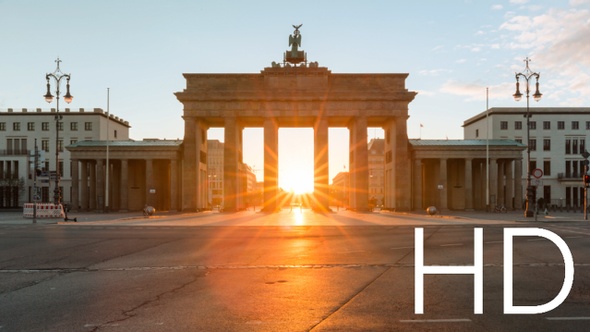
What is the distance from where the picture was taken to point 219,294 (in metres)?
11.0

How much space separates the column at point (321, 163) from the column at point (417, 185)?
13143 millimetres

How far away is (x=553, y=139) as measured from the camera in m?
102

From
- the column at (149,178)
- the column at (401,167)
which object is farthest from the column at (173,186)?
the column at (401,167)

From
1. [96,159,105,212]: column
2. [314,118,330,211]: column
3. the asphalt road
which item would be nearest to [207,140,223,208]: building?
[96,159,105,212]: column

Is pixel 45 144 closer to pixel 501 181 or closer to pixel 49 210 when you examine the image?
pixel 49 210

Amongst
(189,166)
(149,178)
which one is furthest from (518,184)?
(149,178)

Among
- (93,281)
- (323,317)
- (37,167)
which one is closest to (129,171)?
(37,167)

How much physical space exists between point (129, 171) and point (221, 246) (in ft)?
→ 216

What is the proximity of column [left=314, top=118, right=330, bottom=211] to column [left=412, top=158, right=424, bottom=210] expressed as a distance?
13.1 meters

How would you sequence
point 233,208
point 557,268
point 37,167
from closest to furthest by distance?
point 557,268 → point 37,167 → point 233,208

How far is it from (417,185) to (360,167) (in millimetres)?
9592

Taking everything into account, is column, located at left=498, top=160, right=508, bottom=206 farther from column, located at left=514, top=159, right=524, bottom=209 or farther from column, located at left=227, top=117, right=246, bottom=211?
column, located at left=227, top=117, right=246, bottom=211

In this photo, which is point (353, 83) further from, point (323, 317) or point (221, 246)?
point (323, 317)

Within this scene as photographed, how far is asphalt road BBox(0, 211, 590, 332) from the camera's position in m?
8.58
